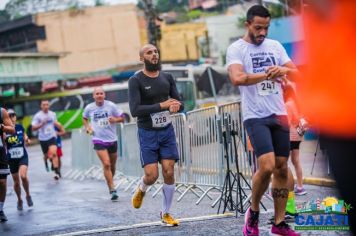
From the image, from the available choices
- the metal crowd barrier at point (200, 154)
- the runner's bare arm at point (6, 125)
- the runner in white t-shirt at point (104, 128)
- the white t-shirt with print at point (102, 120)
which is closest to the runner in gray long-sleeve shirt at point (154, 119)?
the metal crowd barrier at point (200, 154)

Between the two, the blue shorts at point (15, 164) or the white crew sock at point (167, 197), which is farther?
the blue shorts at point (15, 164)

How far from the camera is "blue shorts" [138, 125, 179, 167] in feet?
28.0

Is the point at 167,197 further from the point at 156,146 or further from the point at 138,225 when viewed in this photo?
the point at 156,146

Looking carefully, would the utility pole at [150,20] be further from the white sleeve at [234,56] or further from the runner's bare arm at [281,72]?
the runner's bare arm at [281,72]

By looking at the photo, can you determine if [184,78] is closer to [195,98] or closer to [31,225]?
[195,98]

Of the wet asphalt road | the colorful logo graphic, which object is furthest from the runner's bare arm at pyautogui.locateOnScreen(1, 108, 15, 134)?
the colorful logo graphic

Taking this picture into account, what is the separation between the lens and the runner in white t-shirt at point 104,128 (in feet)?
43.7

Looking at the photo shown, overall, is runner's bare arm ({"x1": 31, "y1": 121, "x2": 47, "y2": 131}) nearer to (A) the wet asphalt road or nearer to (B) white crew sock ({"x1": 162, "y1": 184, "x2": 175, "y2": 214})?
(A) the wet asphalt road

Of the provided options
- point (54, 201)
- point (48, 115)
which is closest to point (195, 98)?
point (48, 115)

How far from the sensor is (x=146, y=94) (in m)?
8.65

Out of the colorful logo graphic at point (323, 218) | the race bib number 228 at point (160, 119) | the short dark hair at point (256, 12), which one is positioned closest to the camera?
the colorful logo graphic at point (323, 218)

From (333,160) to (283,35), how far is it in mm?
18954

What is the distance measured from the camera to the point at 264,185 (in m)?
6.46

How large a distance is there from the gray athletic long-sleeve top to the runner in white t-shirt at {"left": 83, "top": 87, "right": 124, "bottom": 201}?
4381mm
